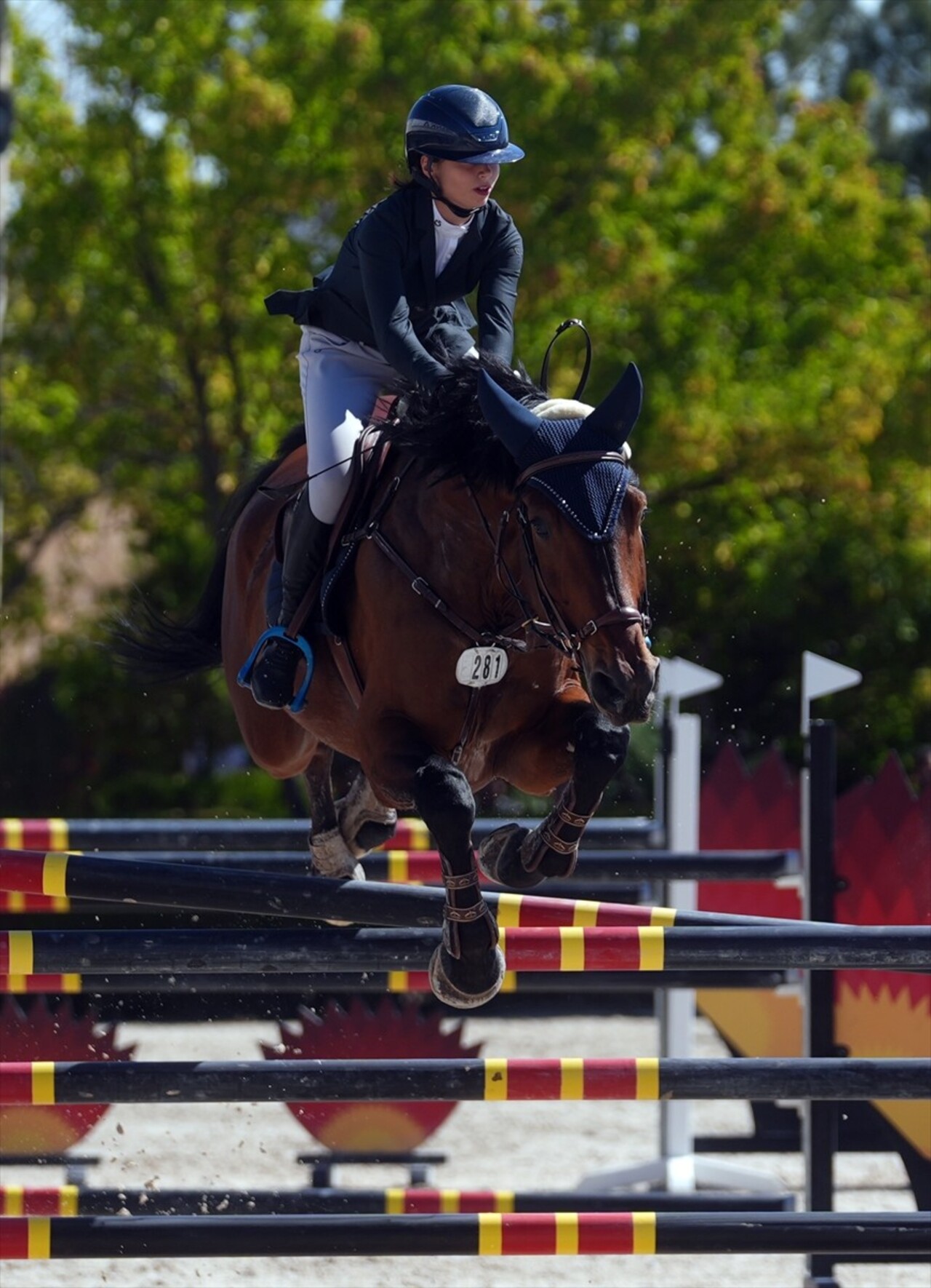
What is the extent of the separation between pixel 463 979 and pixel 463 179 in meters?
1.91

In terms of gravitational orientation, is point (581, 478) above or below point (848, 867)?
above

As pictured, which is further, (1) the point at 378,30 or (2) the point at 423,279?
(1) the point at 378,30

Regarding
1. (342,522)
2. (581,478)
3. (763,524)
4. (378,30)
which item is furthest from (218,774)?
(581,478)

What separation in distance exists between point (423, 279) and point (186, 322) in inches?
380

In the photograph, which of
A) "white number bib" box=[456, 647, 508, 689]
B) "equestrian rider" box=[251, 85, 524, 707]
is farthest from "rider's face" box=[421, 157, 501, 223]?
"white number bib" box=[456, 647, 508, 689]

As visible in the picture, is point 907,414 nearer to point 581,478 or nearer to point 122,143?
point 122,143

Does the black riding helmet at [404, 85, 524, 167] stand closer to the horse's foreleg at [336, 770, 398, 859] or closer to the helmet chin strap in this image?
the helmet chin strap

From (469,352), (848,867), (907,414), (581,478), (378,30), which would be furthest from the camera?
(907,414)

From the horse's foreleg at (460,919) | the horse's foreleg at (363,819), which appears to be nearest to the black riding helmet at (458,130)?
the horse's foreleg at (460,919)

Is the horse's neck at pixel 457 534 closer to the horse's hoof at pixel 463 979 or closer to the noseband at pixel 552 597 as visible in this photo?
the noseband at pixel 552 597

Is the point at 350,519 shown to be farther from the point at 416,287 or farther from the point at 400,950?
the point at 400,950

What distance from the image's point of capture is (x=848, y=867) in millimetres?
5906

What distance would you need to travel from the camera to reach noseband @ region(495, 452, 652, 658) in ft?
12.0

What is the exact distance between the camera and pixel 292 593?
468 cm
